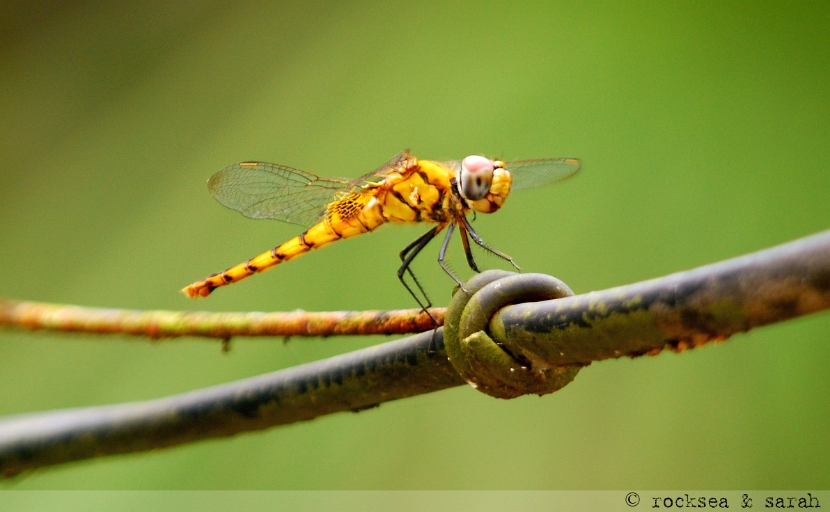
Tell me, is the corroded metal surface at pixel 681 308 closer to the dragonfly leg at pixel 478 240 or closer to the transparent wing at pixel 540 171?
the dragonfly leg at pixel 478 240

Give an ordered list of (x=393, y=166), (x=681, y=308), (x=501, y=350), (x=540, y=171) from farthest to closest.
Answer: (x=540, y=171)
(x=393, y=166)
(x=501, y=350)
(x=681, y=308)

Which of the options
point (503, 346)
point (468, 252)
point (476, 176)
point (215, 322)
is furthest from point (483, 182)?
point (503, 346)

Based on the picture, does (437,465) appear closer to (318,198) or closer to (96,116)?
(318,198)

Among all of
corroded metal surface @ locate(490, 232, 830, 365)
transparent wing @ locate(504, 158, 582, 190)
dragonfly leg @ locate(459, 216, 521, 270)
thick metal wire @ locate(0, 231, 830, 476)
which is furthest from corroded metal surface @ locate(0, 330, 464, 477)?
transparent wing @ locate(504, 158, 582, 190)

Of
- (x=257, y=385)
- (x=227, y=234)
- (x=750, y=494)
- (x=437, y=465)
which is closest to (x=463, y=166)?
(x=257, y=385)

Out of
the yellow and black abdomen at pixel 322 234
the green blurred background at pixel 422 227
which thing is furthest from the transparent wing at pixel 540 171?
the green blurred background at pixel 422 227

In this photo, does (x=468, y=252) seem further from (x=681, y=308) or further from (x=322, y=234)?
(x=681, y=308)

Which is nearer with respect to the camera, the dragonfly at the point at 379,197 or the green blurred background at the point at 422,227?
the dragonfly at the point at 379,197
